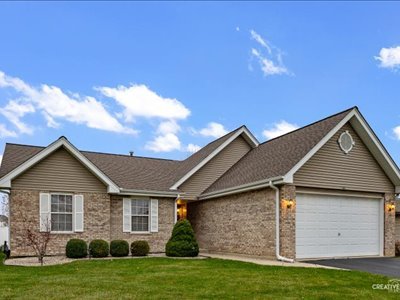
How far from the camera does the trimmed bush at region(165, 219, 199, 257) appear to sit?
16.8m

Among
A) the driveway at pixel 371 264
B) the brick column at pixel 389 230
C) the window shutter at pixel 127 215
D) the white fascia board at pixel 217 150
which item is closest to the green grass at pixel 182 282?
Answer: the driveway at pixel 371 264

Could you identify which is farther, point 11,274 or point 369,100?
point 369,100

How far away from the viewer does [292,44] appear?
21.7m

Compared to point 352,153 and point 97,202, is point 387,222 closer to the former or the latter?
point 352,153

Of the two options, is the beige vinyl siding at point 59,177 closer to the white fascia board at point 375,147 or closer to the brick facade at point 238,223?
the brick facade at point 238,223

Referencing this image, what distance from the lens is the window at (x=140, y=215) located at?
19188 millimetres

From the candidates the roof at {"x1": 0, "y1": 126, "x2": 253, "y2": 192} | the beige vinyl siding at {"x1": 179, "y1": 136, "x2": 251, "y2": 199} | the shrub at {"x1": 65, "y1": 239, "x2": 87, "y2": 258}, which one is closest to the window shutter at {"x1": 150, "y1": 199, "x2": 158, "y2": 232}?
the roof at {"x1": 0, "y1": 126, "x2": 253, "y2": 192}

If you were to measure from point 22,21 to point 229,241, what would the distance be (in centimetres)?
1381

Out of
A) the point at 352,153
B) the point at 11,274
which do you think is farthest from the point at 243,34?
the point at 11,274

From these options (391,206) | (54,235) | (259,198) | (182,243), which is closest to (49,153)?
(54,235)

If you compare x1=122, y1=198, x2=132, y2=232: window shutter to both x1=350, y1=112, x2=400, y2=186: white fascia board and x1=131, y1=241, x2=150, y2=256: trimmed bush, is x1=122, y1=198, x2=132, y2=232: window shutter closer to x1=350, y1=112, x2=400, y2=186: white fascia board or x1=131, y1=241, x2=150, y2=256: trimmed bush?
x1=131, y1=241, x2=150, y2=256: trimmed bush

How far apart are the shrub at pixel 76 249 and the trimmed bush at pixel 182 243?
3.37m

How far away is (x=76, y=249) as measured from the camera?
1598cm

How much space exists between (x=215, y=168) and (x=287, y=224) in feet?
24.9
